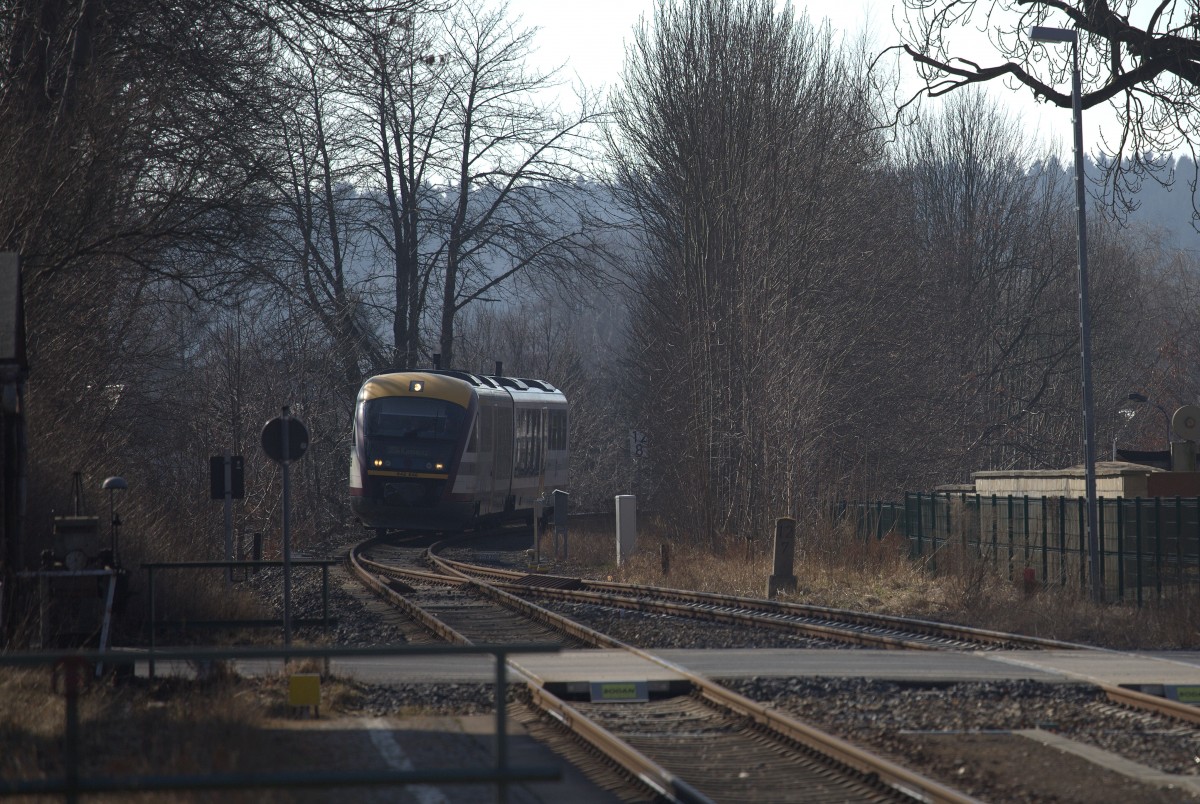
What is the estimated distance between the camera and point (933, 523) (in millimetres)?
27438

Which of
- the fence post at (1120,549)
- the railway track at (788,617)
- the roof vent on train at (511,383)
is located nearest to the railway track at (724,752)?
the railway track at (788,617)

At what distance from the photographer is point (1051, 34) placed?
1703 centimetres

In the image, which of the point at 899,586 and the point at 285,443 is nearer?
the point at 285,443

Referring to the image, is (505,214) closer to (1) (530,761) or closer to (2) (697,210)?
(2) (697,210)

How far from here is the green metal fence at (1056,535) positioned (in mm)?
20375

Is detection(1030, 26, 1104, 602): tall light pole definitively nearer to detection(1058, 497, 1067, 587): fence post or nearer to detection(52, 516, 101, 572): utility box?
detection(1058, 497, 1067, 587): fence post

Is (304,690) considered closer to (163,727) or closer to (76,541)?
(163,727)

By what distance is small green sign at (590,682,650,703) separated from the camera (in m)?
11.1

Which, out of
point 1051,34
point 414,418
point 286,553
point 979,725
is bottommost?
point 979,725

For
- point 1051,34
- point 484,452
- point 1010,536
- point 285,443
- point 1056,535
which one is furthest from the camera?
point 484,452

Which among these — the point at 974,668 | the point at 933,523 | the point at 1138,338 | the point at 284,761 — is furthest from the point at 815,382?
the point at 1138,338

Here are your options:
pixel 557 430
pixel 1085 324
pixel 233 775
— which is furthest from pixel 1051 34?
pixel 557 430

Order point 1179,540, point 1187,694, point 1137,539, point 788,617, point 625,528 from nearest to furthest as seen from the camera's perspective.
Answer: point 1187,694
point 788,617
point 1179,540
point 1137,539
point 625,528

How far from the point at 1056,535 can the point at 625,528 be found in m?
8.36
